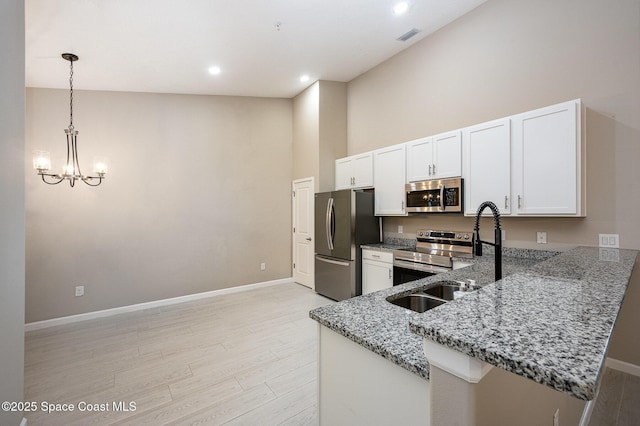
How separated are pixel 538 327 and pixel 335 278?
3.90 m

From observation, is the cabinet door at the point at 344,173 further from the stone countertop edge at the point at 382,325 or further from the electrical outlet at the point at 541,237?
the stone countertop edge at the point at 382,325

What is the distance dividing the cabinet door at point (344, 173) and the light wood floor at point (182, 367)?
212cm

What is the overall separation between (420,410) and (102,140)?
5009 mm

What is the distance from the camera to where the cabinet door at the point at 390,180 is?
13.0ft

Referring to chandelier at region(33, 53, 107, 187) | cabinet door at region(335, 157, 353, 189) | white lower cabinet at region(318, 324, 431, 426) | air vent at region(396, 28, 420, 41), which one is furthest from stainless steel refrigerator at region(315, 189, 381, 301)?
chandelier at region(33, 53, 107, 187)

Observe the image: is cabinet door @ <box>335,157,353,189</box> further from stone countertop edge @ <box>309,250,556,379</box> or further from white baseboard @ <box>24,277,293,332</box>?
stone countertop edge @ <box>309,250,556,379</box>

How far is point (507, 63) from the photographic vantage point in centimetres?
316

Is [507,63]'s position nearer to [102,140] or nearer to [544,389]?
[544,389]

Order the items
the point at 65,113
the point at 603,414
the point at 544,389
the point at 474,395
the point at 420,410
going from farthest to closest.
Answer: the point at 65,113
the point at 603,414
the point at 544,389
the point at 420,410
the point at 474,395

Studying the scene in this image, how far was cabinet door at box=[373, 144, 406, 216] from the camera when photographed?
13.0ft

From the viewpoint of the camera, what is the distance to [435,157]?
3.53m

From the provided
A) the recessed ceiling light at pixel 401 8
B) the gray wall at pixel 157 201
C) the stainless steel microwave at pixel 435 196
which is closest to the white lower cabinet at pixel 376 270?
the stainless steel microwave at pixel 435 196

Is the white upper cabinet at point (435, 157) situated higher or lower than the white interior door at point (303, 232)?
higher

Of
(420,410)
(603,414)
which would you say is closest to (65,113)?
(420,410)
